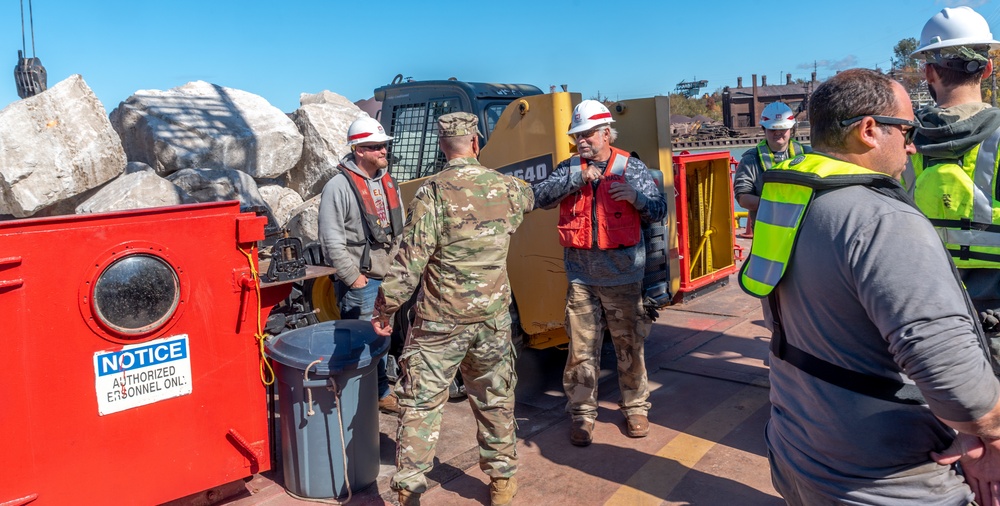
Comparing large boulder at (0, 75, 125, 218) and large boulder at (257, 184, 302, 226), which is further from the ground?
large boulder at (0, 75, 125, 218)

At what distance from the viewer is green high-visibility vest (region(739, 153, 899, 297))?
180cm

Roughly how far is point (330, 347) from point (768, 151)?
3.66 meters

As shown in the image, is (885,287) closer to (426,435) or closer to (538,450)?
(426,435)

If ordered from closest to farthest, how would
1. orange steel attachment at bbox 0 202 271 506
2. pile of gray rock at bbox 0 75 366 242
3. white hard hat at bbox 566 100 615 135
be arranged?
orange steel attachment at bbox 0 202 271 506
white hard hat at bbox 566 100 615 135
pile of gray rock at bbox 0 75 366 242

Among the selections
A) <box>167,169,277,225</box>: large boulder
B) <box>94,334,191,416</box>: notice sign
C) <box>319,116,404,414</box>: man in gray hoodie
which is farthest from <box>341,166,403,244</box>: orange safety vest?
<box>167,169,277,225</box>: large boulder

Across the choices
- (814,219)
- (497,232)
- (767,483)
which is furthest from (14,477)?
(767,483)

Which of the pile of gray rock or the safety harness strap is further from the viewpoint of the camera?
the pile of gray rock

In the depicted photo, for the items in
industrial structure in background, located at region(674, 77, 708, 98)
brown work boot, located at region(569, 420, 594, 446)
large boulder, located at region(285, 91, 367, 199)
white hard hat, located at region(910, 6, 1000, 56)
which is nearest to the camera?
white hard hat, located at region(910, 6, 1000, 56)

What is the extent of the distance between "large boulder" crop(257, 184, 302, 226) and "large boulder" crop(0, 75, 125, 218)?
1647mm

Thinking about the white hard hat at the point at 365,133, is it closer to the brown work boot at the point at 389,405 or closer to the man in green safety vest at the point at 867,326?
the brown work boot at the point at 389,405

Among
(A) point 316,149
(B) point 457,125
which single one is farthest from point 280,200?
(B) point 457,125

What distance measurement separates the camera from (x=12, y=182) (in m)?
7.13

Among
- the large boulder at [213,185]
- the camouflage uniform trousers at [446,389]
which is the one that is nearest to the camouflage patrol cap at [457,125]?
the camouflage uniform trousers at [446,389]

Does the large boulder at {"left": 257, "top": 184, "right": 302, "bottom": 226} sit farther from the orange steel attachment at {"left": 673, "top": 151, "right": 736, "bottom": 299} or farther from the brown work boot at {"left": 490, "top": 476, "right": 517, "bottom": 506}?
the brown work boot at {"left": 490, "top": 476, "right": 517, "bottom": 506}
